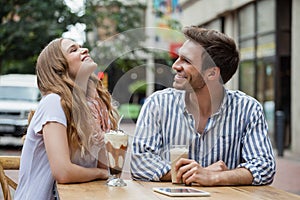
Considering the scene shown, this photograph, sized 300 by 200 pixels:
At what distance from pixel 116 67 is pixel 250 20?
1690cm

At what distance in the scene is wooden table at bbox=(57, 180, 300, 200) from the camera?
2.82 meters

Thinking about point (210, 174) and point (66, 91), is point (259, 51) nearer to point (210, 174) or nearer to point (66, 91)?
point (66, 91)

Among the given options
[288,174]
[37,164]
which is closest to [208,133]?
[37,164]

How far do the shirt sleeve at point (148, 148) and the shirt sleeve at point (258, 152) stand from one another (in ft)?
1.40

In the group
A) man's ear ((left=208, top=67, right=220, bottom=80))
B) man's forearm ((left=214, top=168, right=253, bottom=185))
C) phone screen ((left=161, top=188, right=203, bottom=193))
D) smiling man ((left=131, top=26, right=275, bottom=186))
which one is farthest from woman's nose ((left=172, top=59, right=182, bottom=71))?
phone screen ((left=161, top=188, right=203, bottom=193))

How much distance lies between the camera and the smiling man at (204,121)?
11.1 feet

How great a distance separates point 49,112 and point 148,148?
0.55 meters

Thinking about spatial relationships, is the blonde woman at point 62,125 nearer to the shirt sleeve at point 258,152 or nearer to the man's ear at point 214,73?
the man's ear at point 214,73

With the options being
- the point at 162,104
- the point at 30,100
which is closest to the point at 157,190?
the point at 162,104

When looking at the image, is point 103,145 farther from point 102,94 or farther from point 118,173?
point 102,94

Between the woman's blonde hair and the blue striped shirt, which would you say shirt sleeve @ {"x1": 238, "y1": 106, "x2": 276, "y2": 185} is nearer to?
the blue striped shirt

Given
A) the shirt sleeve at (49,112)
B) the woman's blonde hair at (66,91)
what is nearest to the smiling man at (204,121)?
the woman's blonde hair at (66,91)

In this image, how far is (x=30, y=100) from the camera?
1722 centimetres

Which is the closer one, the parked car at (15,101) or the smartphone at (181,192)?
the smartphone at (181,192)
